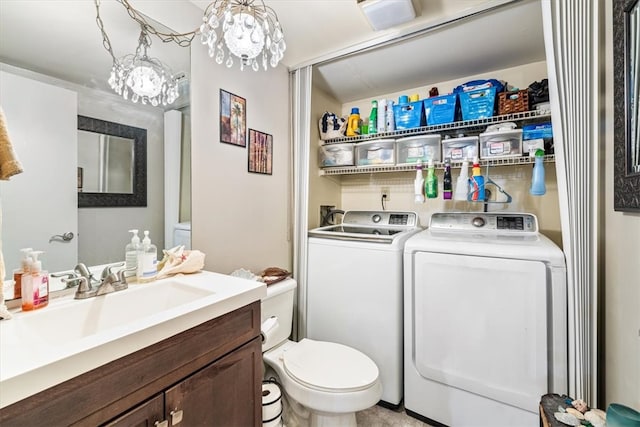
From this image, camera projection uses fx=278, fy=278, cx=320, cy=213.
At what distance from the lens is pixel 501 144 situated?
1.80m

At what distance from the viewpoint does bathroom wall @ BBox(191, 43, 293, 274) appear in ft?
5.12

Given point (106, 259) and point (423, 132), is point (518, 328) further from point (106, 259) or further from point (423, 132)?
point (106, 259)

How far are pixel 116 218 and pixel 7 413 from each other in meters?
0.88

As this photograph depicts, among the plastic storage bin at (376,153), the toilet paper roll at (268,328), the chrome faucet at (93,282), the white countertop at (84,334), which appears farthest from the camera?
the plastic storage bin at (376,153)

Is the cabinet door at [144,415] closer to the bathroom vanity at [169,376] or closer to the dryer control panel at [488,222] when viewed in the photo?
the bathroom vanity at [169,376]

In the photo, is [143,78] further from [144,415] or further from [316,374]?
[316,374]

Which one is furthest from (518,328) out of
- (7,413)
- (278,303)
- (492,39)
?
(7,413)

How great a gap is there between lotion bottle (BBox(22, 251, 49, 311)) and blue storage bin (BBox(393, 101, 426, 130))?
214 centimetres

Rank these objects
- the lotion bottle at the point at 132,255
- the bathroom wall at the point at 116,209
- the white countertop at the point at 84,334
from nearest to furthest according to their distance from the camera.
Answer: the white countertop at the point at 84,334
the bathroom wall at the point at 116,209
the lotion bottle at the point at 132,255

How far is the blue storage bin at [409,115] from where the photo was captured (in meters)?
2.07

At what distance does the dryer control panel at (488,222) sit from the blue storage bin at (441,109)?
0.68 meters

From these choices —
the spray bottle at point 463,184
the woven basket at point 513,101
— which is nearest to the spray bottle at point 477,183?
the spray bottle at point 463,184

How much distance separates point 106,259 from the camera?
4.08ft

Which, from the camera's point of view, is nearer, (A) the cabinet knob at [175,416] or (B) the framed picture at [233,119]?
(A) the cabinet knob at [175,416]
